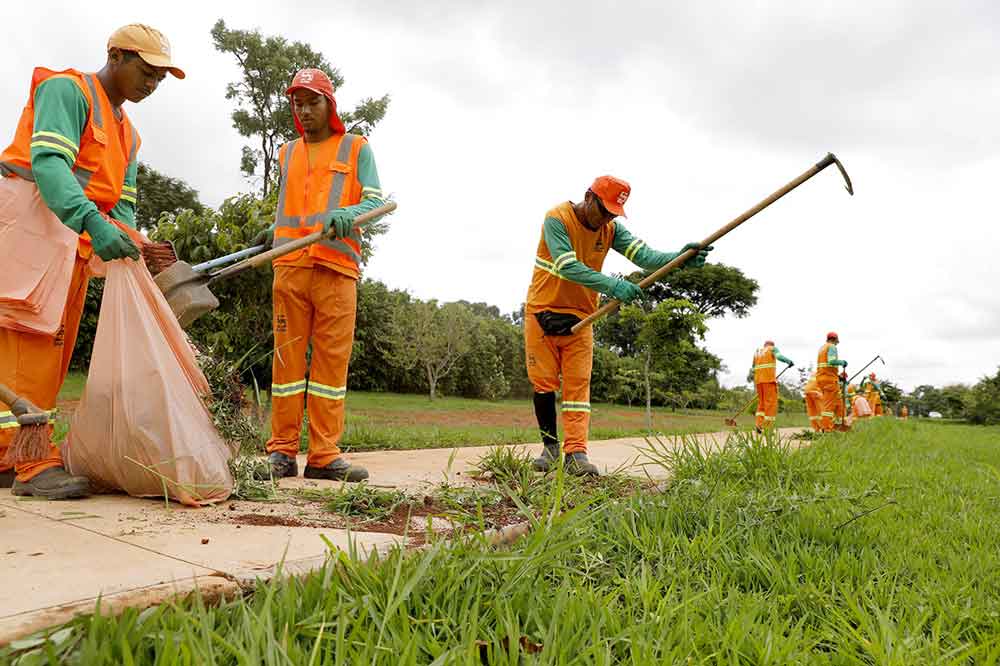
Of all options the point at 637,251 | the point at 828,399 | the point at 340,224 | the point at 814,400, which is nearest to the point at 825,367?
the point at 828,399

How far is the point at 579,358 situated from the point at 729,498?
168cm

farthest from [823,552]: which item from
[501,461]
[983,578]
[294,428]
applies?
[294,428]

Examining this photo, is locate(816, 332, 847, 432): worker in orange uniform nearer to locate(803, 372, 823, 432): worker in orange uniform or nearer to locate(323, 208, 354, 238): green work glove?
locate(803, 372, 823, 432): worker in orange uniform

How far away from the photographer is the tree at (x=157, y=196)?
83.5 ft

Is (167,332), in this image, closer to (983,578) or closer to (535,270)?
(535,270)

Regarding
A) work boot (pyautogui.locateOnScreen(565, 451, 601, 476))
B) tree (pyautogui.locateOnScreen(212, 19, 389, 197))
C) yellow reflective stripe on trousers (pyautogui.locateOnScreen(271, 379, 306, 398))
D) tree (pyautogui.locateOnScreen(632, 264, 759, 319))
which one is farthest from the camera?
tree (pyautogui.locateOnScreen(632, 264, 759, 319))

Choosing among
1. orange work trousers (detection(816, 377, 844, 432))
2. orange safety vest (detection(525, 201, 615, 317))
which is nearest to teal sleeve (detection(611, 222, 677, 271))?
orange safety vest (detection(525, 201, 615, 317))

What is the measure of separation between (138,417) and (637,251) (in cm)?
318

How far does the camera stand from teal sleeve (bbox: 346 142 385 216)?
11.6 ft

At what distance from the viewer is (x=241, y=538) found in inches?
76.9

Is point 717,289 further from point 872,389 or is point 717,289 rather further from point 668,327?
point 668,327

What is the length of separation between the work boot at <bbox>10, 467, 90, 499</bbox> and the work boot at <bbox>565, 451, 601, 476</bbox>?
86.6 inches

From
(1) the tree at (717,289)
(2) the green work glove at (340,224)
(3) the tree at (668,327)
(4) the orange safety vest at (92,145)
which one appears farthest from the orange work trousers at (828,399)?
(1) the tree at (717,289)

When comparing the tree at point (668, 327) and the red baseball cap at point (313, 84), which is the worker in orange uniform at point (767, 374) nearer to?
the tree at point (668, 327)
